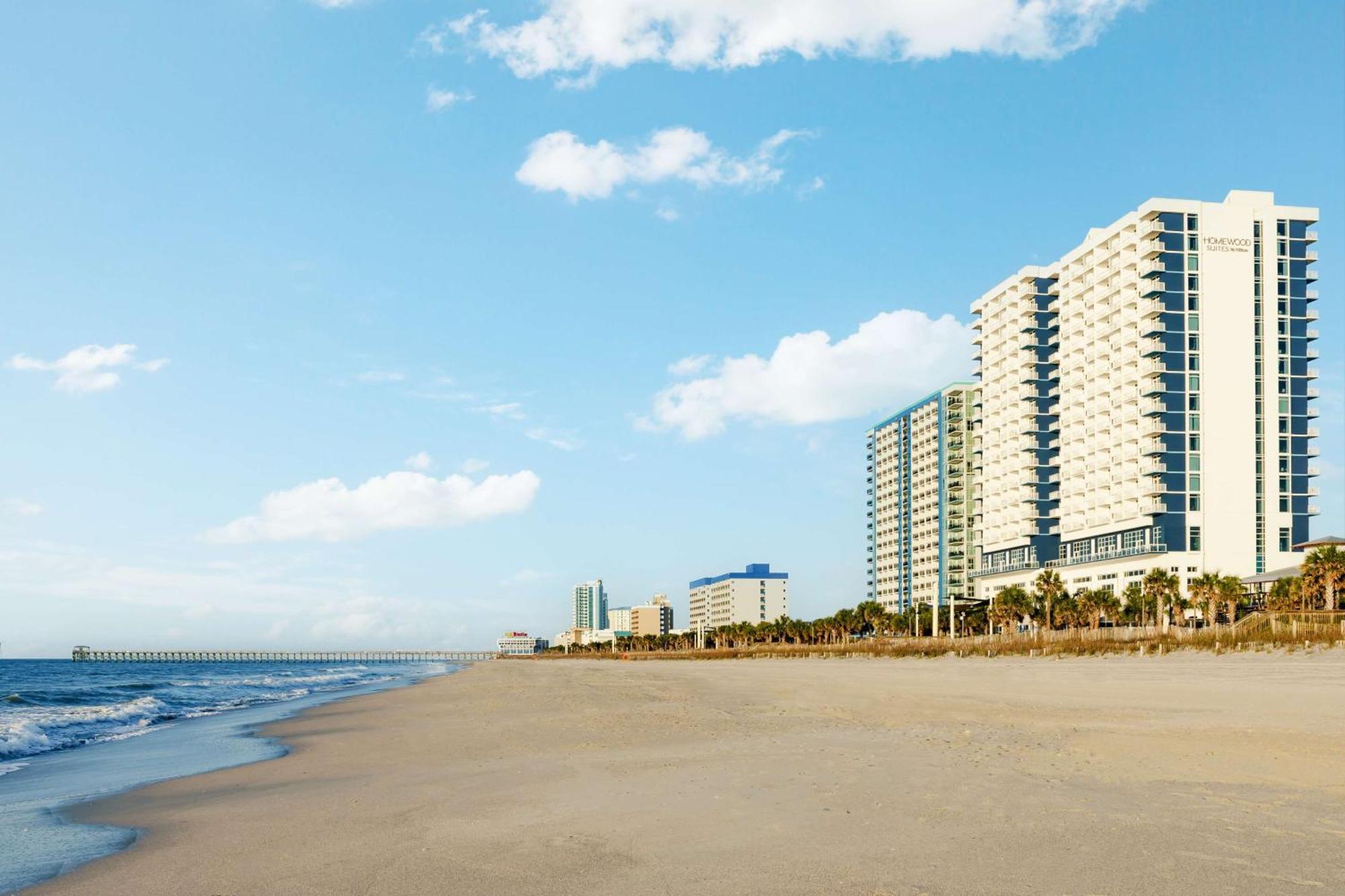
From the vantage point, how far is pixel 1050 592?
110 metres

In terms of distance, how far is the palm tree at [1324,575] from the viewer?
82.5m

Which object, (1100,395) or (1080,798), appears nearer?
(1080,798)

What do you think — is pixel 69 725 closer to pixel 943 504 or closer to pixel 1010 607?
pixel 1010 607

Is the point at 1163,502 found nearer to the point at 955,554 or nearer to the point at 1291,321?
the point at 1291,321

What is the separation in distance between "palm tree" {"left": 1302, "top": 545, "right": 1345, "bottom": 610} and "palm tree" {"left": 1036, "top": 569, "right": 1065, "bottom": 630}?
24.0 metres

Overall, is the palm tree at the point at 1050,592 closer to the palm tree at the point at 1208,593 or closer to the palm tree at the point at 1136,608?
the palm tree at the point at 1136,608

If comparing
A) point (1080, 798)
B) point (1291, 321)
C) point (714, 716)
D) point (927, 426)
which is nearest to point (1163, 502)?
point (1291, 321)

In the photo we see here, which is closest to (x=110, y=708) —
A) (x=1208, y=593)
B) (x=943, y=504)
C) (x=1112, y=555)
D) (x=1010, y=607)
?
(x=1208, y=593)

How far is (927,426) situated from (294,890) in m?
196

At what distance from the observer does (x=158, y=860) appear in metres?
9.98

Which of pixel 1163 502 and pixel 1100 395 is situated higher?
pixel 1100 395

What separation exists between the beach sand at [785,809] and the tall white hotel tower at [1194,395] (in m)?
112

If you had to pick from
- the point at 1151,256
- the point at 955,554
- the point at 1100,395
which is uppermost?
the point at 1151,256

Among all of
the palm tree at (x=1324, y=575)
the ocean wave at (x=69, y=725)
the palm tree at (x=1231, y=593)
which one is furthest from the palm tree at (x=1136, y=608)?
the ocean wave at (x=69, y=725)
